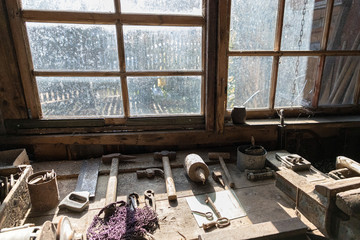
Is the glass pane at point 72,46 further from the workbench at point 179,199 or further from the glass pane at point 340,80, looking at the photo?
the glass pane at point 340,80

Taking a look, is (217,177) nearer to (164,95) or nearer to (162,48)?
(164,95)

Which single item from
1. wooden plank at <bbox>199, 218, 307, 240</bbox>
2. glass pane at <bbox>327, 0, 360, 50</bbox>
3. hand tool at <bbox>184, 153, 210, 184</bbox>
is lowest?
wooden plank at <bbox>199, 218, 307, 240</bbox>

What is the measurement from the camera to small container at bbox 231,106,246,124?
241cm

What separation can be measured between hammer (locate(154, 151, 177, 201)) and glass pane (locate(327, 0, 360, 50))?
2308 millimetres

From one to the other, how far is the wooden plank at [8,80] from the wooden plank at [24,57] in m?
0.04

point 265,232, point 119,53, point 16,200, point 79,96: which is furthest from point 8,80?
point 265,232

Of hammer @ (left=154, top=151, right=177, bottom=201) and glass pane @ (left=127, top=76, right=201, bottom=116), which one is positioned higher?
glass pane @ (left=127, top=76, right=201, bottom=116)

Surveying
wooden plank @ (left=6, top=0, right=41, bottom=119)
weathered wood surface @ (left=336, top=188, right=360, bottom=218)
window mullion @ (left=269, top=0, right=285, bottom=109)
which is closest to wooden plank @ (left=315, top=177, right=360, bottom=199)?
weathered wood surface @ (left=336, top=188, right=360, bottom=218)

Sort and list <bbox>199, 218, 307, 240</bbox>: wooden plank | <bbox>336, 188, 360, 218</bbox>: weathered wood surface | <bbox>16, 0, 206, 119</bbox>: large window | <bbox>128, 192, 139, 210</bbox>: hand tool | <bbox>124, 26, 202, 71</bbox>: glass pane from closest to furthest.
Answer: <bbox>336, 188, 360, 218</bbox>: weathered wood surface < <bbox>199, 218, 307, 240</bbox>: wooden plank < <bbox>128, 192, 139, 210</bbox>: hand tool < <bbox>16, 0, 206, 119</bbox>: large window < <bbox>124, 26, 202, 71</bbox>: glass pane

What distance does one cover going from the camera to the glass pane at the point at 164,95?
241 centimetres

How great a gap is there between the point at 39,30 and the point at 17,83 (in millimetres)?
581

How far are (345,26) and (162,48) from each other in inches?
87.2

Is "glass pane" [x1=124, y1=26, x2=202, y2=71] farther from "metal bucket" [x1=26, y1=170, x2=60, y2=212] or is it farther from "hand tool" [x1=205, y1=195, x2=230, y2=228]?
"hand tool" [x1=205, y1=195, x2=230, y2=228]

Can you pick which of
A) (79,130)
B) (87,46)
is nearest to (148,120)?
(79,130)
